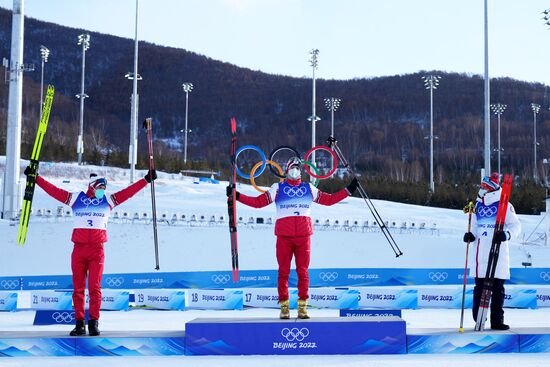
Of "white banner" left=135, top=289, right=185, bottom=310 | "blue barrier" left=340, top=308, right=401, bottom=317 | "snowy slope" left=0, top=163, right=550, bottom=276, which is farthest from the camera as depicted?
"snowy slope" left=0, top=163, right=550, bottom=276

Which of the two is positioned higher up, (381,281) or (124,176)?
(124,176)

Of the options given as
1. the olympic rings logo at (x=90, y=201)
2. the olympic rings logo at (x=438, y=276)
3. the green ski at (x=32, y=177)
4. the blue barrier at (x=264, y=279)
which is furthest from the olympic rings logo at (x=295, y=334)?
the olympic rings logo at (x=438, y=276)

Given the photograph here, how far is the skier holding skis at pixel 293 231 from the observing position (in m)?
8.52

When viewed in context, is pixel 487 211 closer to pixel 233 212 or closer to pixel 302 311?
pixel 302 311

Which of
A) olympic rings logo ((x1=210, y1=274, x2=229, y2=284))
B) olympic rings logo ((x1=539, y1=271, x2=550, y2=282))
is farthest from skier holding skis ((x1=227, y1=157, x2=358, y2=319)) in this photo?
olympic rings logo ((x1=539, y1=271, x2=550, y2=282))

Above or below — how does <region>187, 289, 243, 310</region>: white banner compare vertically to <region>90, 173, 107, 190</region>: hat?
below

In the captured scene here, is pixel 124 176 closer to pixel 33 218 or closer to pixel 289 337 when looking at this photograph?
pixel 33 218

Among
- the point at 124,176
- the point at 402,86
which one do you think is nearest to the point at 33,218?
the point at 124,176

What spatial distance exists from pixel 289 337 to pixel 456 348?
196cm

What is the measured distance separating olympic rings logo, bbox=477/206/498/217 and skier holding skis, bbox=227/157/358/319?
68.4 inches

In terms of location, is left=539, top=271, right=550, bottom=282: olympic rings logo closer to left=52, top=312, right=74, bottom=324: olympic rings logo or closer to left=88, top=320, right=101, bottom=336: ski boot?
left=52, top=312, right=74, bottom=324: olympic rings logo

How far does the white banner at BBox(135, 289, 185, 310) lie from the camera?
15.5 m

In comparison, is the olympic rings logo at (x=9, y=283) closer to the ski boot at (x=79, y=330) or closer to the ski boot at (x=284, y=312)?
the ski boot at (x=79, y=330)

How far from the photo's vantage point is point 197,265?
24.7 metres
